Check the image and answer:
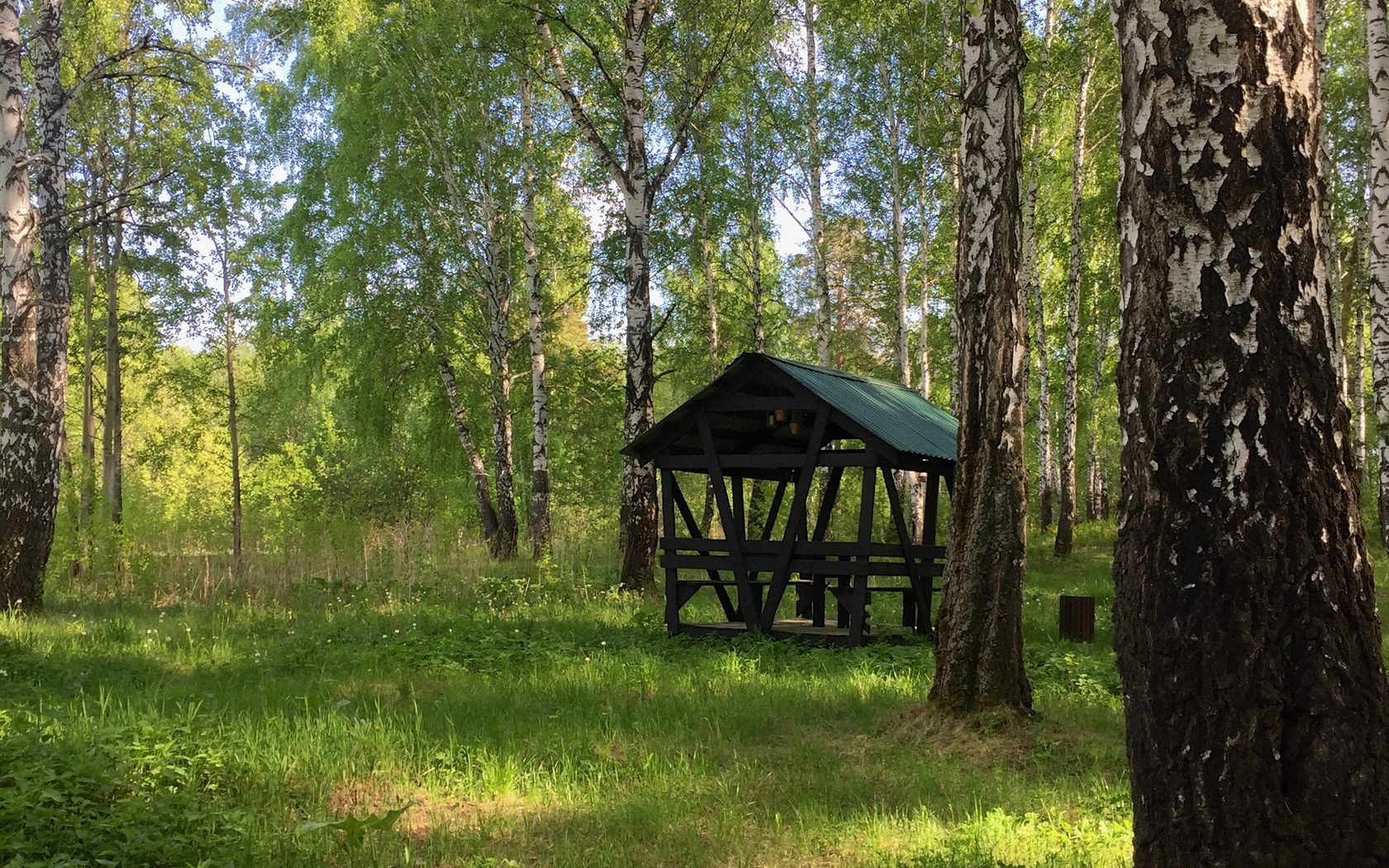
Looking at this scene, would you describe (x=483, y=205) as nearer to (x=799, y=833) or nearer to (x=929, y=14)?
(x=929, y=14)

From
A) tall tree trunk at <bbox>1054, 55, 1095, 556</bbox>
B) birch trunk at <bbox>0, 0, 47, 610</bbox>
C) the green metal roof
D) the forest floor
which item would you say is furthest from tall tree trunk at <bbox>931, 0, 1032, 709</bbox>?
tall tree trunk at <bbox>1054, 55, 1095, 556</bbox>

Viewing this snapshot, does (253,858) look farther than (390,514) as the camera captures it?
No

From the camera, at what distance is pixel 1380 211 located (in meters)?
11.2

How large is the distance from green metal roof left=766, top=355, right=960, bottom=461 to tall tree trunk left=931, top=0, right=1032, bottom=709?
2491 mm

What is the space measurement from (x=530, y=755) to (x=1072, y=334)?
1596 cm

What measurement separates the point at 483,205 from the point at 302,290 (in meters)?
5.41

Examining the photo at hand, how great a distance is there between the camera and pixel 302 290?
21.2m

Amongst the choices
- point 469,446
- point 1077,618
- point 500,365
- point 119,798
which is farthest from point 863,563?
point 469,446

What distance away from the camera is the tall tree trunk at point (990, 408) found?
20.4 ft

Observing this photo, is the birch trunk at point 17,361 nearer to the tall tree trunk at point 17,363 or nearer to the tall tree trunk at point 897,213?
the tall tree trunk at point 17,363

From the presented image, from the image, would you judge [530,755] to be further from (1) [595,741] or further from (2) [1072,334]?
(2) [1072,334]

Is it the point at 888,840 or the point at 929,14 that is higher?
the point at 929,14

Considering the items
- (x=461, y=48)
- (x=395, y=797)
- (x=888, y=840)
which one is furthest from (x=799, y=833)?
(x=461, y=48)

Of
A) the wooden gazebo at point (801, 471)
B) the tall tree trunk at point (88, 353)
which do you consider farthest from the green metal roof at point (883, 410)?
the tall tree trunk at point (88, 353)
